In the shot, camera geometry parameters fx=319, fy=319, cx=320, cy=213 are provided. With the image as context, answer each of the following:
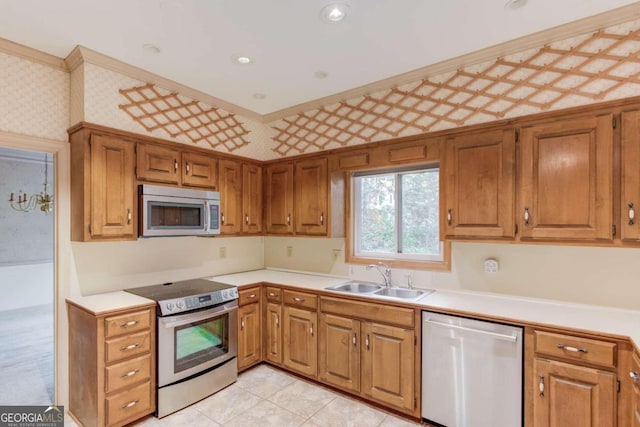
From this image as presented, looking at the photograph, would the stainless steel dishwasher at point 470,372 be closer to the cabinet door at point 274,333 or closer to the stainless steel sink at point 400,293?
the stainless steel sink at point 400,293

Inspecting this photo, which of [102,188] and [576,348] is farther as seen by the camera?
[102,188]

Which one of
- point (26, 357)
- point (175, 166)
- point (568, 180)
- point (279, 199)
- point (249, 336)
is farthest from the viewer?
point (279, 199)

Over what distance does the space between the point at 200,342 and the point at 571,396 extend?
2621 millimetres

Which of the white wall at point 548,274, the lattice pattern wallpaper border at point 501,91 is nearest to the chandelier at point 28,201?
the lattice pattern wallpaper border at point 501,91

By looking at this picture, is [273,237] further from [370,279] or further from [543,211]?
[543,211]

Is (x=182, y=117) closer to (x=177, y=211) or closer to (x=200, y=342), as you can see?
(x=177, y=211)

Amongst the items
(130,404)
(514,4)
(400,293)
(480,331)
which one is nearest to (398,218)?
(400,293)

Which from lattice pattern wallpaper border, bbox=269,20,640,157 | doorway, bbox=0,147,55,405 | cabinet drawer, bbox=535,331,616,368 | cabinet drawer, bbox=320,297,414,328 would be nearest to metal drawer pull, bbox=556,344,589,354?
cabinet drawer, bbox=535,331,616,368

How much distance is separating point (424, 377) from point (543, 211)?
Result: 1437mm

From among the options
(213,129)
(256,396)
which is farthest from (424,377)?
(213,129)

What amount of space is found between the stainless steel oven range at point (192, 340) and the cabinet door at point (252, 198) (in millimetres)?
840

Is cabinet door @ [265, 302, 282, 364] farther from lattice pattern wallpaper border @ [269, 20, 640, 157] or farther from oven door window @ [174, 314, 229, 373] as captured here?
lattice pattern wallpaper border @ [269, 20, 640, 157]

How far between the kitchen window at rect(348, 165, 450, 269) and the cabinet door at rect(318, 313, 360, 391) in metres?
0.78

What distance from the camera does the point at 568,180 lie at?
6.85 feet
